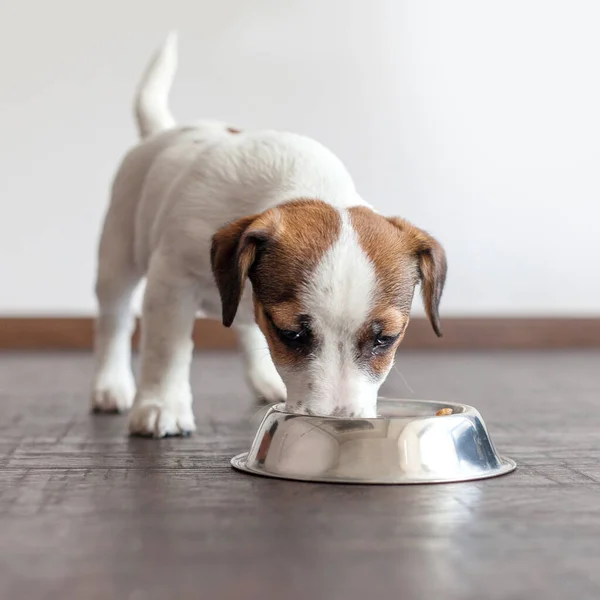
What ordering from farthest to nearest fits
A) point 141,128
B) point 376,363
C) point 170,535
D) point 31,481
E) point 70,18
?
point 70,18 < point 141,128 < point 376,363 < point 31,481 < point 170,535

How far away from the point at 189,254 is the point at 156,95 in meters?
1.35

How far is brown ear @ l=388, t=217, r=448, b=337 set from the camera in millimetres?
2740

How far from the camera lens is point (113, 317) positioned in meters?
3.83

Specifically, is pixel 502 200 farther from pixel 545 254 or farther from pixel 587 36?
pixel 587 36

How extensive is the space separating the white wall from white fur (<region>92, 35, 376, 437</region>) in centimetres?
329

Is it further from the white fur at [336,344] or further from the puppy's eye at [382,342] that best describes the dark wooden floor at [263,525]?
the puppy's eye at [382,342]

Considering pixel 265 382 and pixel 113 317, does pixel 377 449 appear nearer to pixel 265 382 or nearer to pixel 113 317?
pixel 265 382

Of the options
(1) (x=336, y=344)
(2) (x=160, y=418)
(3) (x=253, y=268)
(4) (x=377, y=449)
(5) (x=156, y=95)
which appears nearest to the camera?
(4) (x=377, y=449)

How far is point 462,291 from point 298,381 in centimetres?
489

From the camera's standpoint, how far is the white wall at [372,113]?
7000mm

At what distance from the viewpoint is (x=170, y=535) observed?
5.92 feet

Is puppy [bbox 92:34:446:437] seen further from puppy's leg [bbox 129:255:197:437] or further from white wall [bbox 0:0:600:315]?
white wall [bbox 0:0:600:315]

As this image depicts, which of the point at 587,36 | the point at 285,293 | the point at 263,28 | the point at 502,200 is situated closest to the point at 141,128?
the point at 285,293

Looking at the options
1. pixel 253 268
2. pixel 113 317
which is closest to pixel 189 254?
pixel 253 268
